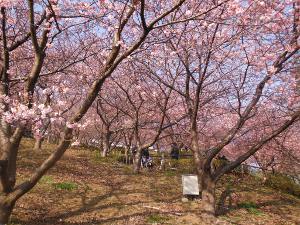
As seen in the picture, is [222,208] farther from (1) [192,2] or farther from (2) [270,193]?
(1) [192,2]

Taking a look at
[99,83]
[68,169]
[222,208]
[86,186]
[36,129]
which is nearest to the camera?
[36,129]

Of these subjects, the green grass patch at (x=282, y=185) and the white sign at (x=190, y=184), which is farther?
the green grass patch at (x=282, y=185)

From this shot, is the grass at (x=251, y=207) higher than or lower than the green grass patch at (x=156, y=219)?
higher

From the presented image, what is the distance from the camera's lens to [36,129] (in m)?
6.73

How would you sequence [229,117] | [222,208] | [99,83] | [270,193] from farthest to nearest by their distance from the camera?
[229,117] < [270,193] < [222,208] < [99,83]

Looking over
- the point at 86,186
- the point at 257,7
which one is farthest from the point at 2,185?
the point at 257,7

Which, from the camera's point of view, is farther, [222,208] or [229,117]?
[229,117]

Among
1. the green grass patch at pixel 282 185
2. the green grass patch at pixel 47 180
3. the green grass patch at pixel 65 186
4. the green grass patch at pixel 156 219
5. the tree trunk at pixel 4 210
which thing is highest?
the green grass patch at pixel 282 185

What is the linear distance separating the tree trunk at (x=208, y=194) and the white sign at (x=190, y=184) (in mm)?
862

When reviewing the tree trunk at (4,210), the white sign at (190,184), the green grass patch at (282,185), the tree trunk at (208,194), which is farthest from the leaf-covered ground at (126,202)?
the green grass patch at (282,185)

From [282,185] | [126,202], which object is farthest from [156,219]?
[282,185]

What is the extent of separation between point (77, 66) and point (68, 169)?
5750 millimetres

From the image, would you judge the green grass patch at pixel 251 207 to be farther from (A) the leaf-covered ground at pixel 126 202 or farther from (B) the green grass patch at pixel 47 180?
(B) the green grass patch at pixel 47 180

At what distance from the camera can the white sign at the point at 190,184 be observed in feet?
39.2
